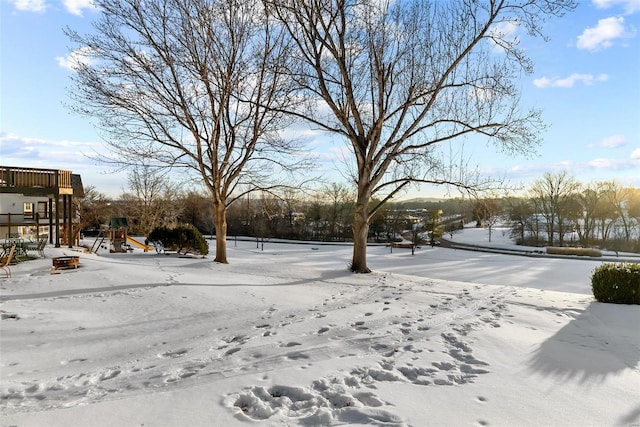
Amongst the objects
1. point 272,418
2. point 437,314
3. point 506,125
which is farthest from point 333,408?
point 506,125

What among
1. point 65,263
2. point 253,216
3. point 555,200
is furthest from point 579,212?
point 65,263

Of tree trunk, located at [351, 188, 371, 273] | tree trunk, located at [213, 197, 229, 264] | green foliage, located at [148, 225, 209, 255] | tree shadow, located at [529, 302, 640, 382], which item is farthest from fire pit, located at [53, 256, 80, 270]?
tree shadow, located at [529, 302, 640, 382]

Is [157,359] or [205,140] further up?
[205,140]

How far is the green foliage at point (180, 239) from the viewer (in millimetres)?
16516

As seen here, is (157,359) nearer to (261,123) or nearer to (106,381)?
(106,381)

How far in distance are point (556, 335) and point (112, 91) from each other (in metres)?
13.3

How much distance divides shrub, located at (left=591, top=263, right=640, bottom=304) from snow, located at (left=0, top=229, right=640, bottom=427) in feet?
1.54

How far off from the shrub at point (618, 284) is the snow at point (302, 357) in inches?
18.5

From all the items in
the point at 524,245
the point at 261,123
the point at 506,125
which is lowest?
the point at 524,245

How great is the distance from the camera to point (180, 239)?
16.5 meters

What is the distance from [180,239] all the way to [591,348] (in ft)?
49.6

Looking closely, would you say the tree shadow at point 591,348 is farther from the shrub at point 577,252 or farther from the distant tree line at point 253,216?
the distant tree line at point 253,216

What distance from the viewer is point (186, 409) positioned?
9.91 feet

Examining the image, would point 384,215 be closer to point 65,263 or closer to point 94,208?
point 94,208
